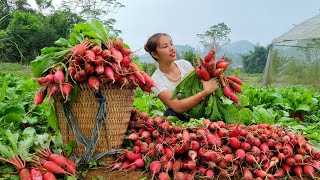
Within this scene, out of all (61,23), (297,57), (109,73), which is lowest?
(297,57)

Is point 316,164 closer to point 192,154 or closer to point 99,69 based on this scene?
point 192,154

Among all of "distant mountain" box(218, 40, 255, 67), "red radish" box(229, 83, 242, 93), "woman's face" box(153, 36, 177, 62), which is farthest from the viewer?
"woman's face" box(153, 36, 177, 62)

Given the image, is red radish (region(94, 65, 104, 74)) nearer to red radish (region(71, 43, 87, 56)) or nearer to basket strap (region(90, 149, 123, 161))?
red radish (region(71, 43, 87, 56))

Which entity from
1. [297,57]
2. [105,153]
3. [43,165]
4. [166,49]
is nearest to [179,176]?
[105,153]

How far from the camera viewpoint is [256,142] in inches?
114

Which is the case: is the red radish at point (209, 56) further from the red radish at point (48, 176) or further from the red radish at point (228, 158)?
the red radish at point (48, 176)

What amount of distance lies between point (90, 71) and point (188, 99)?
1.13 metres

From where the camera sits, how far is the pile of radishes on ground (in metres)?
2.50

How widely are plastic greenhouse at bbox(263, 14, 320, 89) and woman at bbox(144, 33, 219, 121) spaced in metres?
11.5

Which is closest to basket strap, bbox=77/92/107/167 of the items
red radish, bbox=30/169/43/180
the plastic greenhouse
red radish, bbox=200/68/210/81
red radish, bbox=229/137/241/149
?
red radish, bbox=30/169/43/180

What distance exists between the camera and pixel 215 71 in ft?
11.3

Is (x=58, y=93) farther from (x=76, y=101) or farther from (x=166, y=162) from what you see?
(x=166, y=162)

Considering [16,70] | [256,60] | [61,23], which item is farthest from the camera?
[256,60]

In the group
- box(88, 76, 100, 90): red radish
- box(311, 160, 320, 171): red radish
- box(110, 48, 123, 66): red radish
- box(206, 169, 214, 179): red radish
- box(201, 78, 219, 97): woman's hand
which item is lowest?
box(311, 160, 320, 171): red radish
